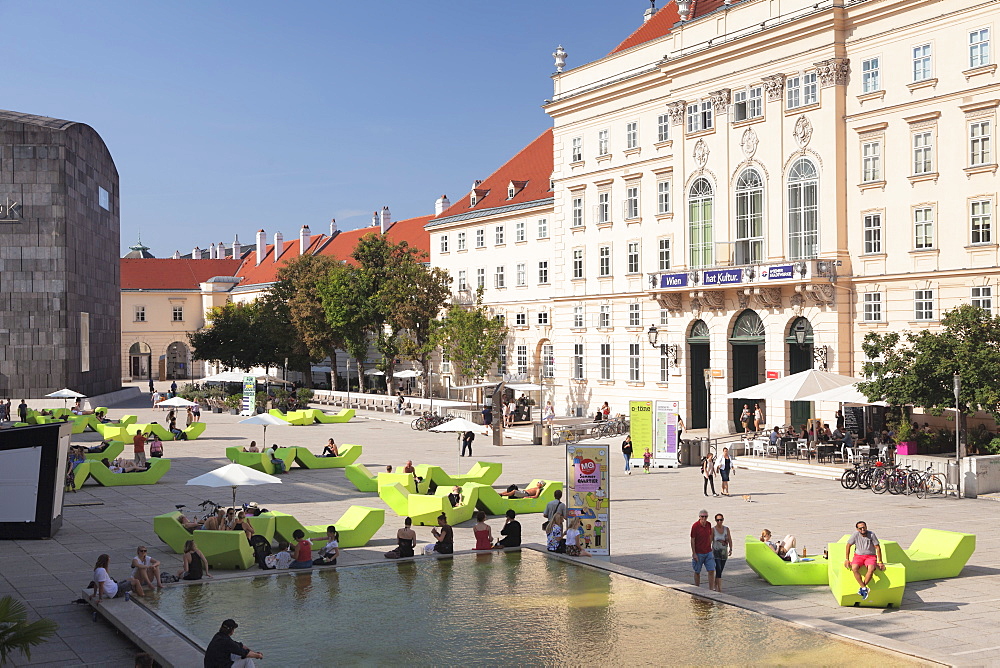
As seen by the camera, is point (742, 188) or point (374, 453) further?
point (742, 188)

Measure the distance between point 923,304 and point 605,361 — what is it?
719 inches

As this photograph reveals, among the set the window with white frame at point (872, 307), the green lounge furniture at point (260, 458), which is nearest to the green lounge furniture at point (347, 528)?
the green lounge furniture at point (260, 458)

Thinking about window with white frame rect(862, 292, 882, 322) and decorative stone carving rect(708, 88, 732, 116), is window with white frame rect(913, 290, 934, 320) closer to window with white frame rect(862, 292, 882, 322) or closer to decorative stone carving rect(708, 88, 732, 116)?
window with white frame rect(862, 292, 882, 322)

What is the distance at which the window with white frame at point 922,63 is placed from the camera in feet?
122

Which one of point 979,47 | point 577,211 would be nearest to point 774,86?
point 979,47

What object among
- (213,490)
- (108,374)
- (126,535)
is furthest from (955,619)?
(108,374)

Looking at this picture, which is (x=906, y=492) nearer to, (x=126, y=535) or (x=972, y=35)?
(x=972, y=35)

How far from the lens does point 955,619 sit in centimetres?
1579

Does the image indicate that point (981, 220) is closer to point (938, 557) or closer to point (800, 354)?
point (800, 354)

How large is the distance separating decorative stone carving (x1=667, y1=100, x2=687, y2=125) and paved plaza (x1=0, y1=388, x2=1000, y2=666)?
629 inches

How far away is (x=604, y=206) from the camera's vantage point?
173 ft

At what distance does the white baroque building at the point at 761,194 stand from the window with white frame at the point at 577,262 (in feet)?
0.60

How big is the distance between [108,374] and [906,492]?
6239cm

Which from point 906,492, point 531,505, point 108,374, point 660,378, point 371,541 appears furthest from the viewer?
point 108,374
